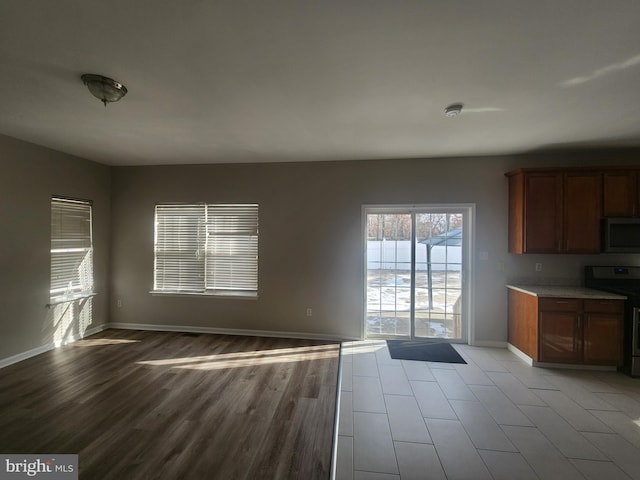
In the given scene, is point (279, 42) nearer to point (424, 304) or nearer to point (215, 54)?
point (215, 54)

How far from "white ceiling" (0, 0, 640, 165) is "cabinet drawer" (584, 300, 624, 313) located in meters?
1.84

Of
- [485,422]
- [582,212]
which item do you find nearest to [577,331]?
[582,212]

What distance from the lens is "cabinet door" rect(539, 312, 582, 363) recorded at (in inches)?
124

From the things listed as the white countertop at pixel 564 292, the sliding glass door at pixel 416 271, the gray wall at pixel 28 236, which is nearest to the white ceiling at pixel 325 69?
the gray wall at pixel 28 236

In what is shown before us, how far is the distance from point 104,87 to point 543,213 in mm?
4673

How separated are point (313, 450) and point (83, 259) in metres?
4.32

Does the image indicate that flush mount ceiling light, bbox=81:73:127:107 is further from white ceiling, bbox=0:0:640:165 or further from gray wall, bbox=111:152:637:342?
gray wall, bbox=111:152:637:342

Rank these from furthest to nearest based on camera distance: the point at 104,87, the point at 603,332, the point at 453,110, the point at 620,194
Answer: the point at 620,194, the point at 603,332, the point at 453,110, the point at 104,87

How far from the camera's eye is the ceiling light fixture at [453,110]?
2.34 m

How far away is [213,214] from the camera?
445 centimetres

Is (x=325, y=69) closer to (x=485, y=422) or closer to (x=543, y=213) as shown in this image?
(x=485, y=422)

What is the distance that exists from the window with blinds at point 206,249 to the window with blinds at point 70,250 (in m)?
0.92

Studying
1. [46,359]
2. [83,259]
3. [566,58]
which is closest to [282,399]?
[46,359]

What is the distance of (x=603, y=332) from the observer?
312 centimetres
